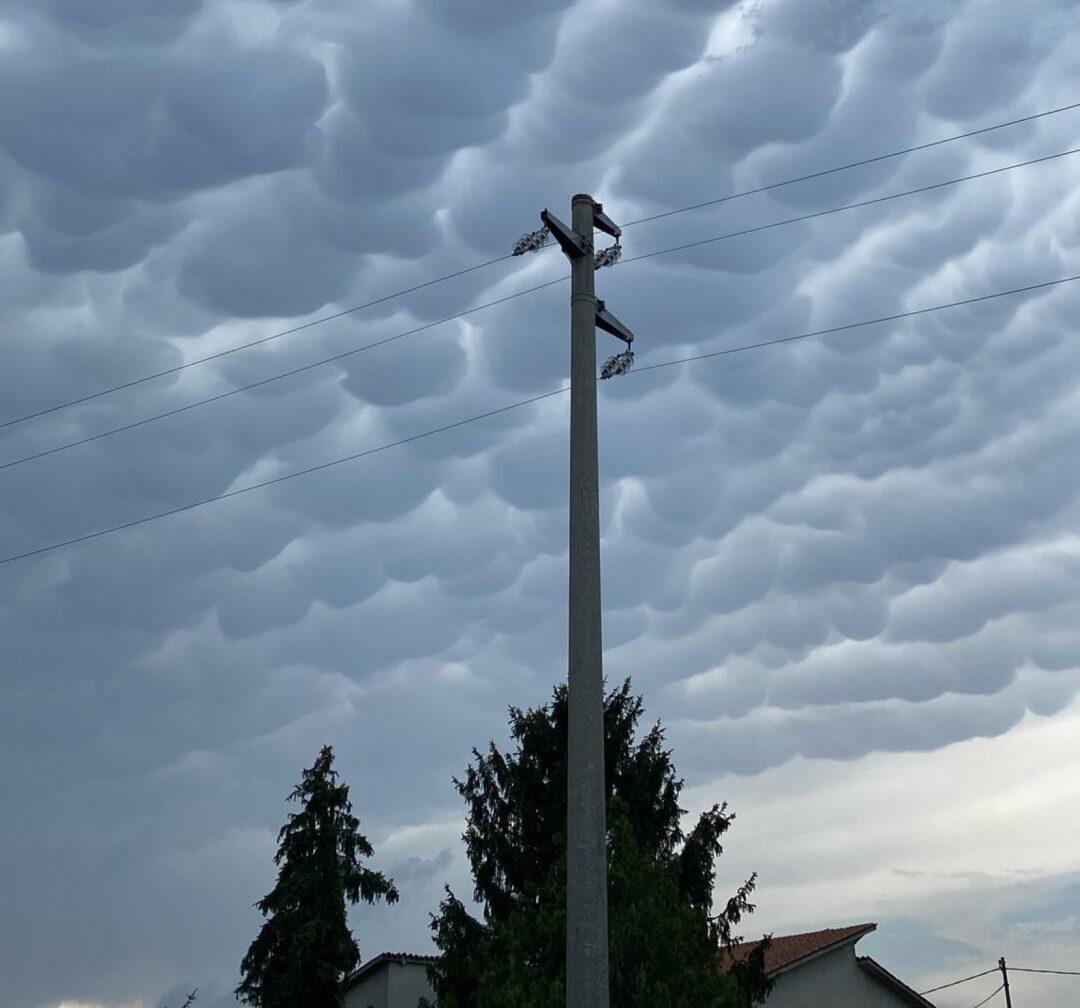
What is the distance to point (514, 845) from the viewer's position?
1168 inches

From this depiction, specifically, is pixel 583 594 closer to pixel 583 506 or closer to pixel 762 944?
pixel 583 506

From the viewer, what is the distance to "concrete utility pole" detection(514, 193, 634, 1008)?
9.49 m

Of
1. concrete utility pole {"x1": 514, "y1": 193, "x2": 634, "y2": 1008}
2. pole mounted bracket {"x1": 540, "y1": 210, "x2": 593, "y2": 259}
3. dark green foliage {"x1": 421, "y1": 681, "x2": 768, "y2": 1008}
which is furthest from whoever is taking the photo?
dark green foliage {"x1": 421, "y1": 681, "x2": 768, "y2": 1008}

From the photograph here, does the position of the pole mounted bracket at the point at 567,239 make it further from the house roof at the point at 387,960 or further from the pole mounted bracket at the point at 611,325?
the house roof at the point at 387,960

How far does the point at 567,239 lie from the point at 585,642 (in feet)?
12.7

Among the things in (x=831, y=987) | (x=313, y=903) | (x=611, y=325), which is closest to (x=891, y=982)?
(x=831, y=987)

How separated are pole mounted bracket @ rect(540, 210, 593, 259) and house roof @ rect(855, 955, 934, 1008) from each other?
39345mm

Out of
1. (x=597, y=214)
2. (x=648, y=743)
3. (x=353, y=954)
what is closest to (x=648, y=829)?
(x=648, y=743)

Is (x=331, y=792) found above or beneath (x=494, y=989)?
above

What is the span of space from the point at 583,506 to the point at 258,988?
3620cm

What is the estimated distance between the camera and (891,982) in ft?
151

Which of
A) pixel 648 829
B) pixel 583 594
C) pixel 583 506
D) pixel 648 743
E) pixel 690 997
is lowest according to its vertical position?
pixel 690 997

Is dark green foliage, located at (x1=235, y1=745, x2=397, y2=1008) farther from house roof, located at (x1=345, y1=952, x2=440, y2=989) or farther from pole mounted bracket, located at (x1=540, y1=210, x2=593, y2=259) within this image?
pole mounted bracket, located at (x1=540, y1=210, x2=593, y2=259)

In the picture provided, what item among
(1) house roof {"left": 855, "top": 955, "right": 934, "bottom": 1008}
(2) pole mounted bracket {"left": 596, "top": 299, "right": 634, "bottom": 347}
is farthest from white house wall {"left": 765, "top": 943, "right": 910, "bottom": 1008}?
(2) pole mounted bracket {"left": 596, "top": 299, "right": 634, "bottom": 347}
